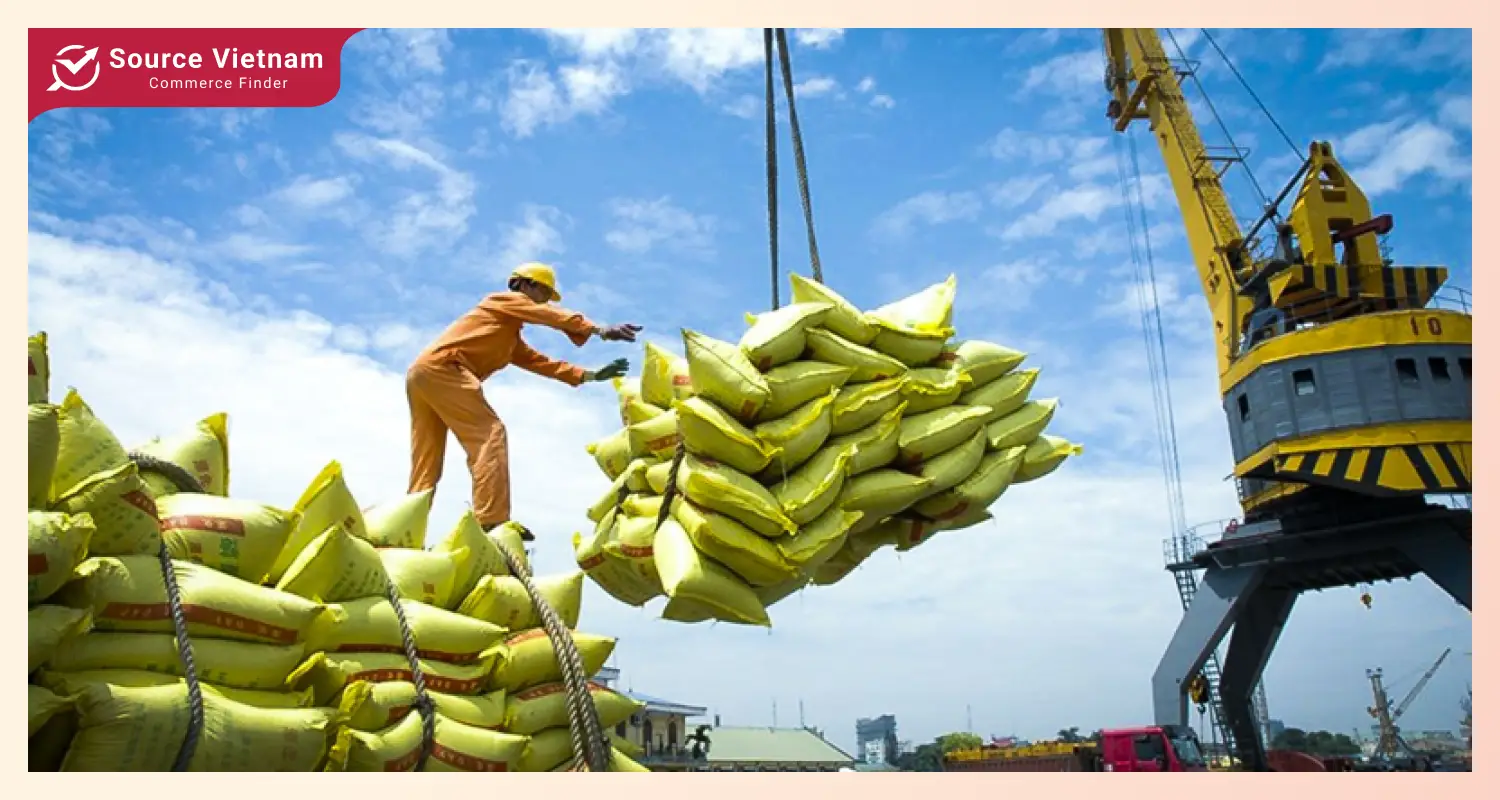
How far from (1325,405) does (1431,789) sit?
1100 centimetres

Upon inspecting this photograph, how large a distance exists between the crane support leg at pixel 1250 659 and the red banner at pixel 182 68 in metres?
15.8

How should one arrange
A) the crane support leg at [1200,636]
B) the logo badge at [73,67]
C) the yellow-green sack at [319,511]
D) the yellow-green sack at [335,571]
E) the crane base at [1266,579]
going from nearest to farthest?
1. the yellow-green sack at [335,571]
2. the yellow-green sack at [319,511]
3. the logo badge at [73,67]
4. the crane base at [1266,579]
5. the crane support leg at [1200,636]

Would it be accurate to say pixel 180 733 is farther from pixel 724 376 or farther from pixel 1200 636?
pixel 1200 636

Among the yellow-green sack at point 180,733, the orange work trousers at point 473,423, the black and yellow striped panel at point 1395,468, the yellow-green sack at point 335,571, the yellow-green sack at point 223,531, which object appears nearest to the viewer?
the yellow-green sack at point 180,733

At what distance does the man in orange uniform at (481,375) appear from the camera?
12.0 ft

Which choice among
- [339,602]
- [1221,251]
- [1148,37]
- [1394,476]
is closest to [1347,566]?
[1394,476]

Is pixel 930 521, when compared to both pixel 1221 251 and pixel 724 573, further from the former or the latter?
pixel 1221 251

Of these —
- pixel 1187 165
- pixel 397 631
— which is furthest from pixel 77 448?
pixel 1187 165

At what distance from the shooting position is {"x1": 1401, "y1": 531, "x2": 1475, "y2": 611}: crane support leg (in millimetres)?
13695

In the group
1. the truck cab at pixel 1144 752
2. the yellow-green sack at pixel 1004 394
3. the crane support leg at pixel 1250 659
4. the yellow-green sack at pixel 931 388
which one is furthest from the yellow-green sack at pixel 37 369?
the crane support leg at pixel 1250 659

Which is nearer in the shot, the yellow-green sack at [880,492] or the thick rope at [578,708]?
the thick rope at [578,708]

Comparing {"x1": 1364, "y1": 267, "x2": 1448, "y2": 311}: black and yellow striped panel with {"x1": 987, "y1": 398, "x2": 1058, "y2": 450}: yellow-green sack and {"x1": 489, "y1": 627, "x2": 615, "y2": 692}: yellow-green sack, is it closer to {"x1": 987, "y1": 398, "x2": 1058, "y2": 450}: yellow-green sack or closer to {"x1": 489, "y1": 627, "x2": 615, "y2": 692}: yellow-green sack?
{"x1": 987, "y1": 398, "x2": 1058, "y2": 450}: yellow-green sack

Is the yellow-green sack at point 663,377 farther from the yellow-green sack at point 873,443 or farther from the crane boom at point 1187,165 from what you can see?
the crane boom at point 1187,165

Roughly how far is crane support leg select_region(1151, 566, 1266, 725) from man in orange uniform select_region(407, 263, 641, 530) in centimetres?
1425
